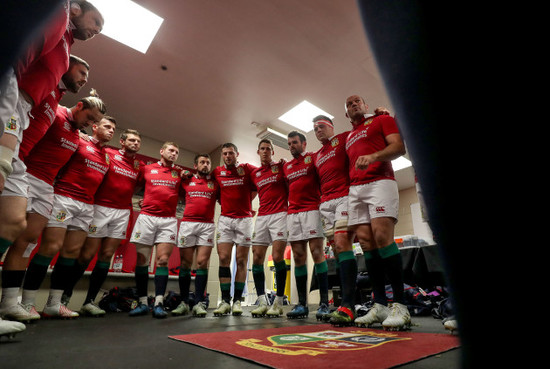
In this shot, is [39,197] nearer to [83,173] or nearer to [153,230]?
[83,173]

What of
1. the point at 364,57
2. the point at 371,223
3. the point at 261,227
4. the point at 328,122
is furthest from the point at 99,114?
the point at 364,57

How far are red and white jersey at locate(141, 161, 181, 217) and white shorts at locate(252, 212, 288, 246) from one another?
858 millimetres

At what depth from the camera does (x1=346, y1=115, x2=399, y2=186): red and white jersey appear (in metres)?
1.94

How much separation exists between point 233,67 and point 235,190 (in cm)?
174

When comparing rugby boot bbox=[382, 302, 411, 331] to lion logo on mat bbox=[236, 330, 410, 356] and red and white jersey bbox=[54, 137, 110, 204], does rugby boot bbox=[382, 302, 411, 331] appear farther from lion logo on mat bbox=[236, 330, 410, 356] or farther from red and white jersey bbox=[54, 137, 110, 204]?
red and white jersey bbox=[54, 137, 110, 204]

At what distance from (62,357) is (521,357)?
4.02 feet

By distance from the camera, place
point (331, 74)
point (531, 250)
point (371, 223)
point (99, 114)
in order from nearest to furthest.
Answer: point (531, 250), point (371, 223), point (99, 114), point (331, 74)

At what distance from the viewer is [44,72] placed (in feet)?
3.78

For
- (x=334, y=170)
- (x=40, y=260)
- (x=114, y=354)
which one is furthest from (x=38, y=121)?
(x=334, y=170)

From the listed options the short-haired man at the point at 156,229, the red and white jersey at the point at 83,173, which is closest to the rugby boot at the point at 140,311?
the short-haired man at the point at 156,229

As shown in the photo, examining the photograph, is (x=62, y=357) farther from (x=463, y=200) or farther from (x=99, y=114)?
(x=99, y=114)

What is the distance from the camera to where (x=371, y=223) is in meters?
1.88

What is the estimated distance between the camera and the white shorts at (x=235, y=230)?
303 cm

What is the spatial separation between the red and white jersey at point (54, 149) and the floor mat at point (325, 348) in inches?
61.9
